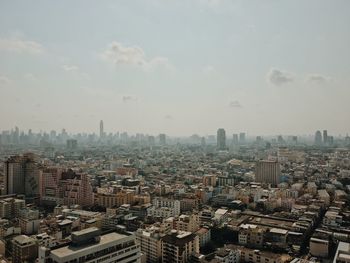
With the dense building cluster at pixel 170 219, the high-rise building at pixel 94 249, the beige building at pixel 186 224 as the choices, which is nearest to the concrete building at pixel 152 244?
the dense building cluster at pixel 170 219

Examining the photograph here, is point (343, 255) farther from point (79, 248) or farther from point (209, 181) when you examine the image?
point (209, 181)

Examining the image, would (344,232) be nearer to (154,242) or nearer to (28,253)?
(154,242)

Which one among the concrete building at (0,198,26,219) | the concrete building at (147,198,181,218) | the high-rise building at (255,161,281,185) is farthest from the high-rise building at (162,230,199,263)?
the high-rise building at (255,161,281,185)

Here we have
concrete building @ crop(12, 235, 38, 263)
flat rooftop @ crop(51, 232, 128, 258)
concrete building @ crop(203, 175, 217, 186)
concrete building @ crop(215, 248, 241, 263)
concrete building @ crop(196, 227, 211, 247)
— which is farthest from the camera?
concrete building @ crop(203, 175, 217, 186)

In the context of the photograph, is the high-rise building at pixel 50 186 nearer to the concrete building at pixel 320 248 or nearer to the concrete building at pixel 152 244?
the concrete building at pixel 152 244

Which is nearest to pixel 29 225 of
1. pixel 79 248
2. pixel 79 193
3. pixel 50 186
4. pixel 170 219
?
pixel 79 193

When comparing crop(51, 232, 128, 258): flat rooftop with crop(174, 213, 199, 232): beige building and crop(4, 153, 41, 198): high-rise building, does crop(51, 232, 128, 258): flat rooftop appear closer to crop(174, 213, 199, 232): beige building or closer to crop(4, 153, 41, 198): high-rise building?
crop(174, 213, 199, 232): beige building
